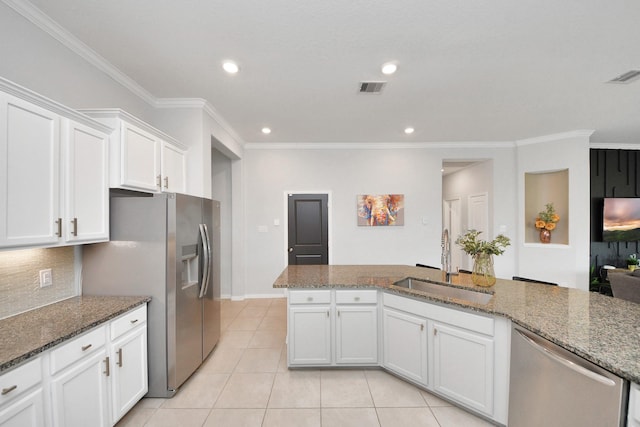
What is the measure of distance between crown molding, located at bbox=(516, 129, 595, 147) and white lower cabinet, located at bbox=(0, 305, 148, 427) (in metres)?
6.01

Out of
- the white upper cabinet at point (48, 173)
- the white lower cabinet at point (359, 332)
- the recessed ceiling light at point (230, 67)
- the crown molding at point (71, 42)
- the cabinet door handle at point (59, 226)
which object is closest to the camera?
the white upper cabinet at point (48, 173)

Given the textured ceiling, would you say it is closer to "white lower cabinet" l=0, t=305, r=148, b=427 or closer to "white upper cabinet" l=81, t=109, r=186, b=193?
"white upper cabinet" l=81, t=109, r=186, b=193

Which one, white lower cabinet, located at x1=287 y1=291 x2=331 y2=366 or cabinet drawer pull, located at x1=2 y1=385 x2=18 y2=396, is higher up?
cabinet drawer pull, located at x1=2 y1=385 x2=18 y2=396

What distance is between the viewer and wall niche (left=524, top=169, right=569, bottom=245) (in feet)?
15.4

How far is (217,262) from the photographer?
10.0 feet

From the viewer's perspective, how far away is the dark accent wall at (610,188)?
16.4 ft

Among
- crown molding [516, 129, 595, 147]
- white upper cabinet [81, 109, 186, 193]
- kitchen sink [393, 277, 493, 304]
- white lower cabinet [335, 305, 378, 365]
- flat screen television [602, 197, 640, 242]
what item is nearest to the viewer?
white upper cabinet [81, 109, 186, 193]

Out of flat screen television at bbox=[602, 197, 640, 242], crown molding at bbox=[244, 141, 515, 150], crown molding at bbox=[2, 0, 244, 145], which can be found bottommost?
flat screen television at bbox=[602, 197, 640, 242]

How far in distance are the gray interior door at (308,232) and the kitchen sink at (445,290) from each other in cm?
233

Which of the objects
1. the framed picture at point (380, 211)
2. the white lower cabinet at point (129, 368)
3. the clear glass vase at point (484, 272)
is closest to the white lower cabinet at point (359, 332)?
the clear glass vase at point (484, 272)

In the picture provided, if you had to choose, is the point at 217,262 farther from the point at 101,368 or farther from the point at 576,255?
the point at 576,255

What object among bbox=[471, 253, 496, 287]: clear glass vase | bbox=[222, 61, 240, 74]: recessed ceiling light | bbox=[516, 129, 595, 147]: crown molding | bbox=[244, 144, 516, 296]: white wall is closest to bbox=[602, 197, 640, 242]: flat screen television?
bbox=[516, 129, 595, 147]: crown molding

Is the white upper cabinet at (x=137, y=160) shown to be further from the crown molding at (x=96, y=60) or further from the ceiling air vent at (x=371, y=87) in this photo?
the ceiling air vent at (x=371, y=87)

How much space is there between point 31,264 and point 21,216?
0.60 meters
